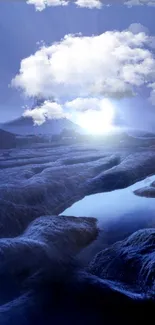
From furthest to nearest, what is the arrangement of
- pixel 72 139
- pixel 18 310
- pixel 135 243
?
pixel 72 139 → pixel 135 243 → pixel 18 310

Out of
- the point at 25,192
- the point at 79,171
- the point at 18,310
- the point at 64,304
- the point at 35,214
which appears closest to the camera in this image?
the point at 18,310

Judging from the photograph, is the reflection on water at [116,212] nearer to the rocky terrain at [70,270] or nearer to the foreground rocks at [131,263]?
the rocky terrain at [70,270]

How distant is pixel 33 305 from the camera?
7.18 meters

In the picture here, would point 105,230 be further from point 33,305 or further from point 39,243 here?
point 33,305

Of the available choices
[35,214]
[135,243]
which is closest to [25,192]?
[35,214]

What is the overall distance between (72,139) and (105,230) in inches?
1593

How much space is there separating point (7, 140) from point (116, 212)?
32.7 meters

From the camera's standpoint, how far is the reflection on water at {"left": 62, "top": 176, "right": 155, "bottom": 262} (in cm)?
1217

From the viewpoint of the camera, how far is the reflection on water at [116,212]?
39.9ft

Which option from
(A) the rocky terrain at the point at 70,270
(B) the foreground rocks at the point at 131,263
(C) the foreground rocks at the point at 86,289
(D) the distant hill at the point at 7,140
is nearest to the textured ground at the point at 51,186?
(A) the rocky terrain at the point at 70,270

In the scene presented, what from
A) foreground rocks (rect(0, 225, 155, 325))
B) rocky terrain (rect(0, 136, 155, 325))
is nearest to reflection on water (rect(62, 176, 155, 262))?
rocky terrain (rect(0, 136, 155, 325))

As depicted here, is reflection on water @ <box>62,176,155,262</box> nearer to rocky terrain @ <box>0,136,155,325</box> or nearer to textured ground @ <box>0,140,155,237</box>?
rocky terrain @ <box>0,136,155,325</box>

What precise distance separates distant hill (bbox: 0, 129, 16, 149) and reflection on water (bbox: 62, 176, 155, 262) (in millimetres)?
26685

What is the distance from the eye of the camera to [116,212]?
1491 centimetres
